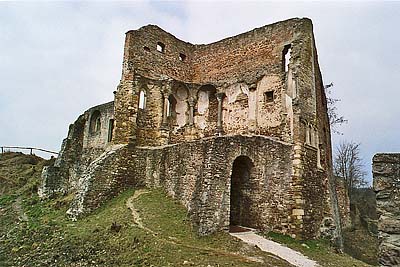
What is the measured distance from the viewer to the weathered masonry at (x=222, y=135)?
14289 millimetres

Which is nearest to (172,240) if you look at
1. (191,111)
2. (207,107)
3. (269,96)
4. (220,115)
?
(269,96)

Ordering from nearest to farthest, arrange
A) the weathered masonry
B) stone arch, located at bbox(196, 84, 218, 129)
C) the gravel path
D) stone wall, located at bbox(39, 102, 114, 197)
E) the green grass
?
1. the green grass
2. the gravel path
3. the weathered masonry
4. stone arch, located at bbox(196, 84, 218, 129)
5. stone wall, located at bbox(39, 102, 114, 197)

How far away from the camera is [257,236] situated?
13312 mm

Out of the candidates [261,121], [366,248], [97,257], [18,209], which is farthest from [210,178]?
[366,248]

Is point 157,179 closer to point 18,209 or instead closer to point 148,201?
point 148,201

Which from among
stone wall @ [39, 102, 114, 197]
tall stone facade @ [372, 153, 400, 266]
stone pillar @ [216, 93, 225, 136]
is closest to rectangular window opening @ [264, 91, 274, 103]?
stone pillar @ [216, 93, 225, 136]

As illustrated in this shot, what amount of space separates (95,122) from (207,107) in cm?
918

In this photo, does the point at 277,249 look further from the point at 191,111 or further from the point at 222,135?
the point at 191,111

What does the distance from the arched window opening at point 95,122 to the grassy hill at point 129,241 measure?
9.01 m

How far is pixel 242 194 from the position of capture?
15266 mm

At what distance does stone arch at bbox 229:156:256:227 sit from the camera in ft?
49.1

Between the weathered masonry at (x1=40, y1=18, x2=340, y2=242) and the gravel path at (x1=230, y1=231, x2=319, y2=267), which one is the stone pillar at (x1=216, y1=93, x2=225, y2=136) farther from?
the gravel path at (x1=230, y1=231, x2=319, y2=267)

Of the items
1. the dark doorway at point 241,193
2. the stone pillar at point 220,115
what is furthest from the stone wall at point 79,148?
the dark doorway at point 241,193

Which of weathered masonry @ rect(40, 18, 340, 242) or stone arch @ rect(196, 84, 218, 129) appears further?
stone arch @ rect(196, 84, 218, 129)
